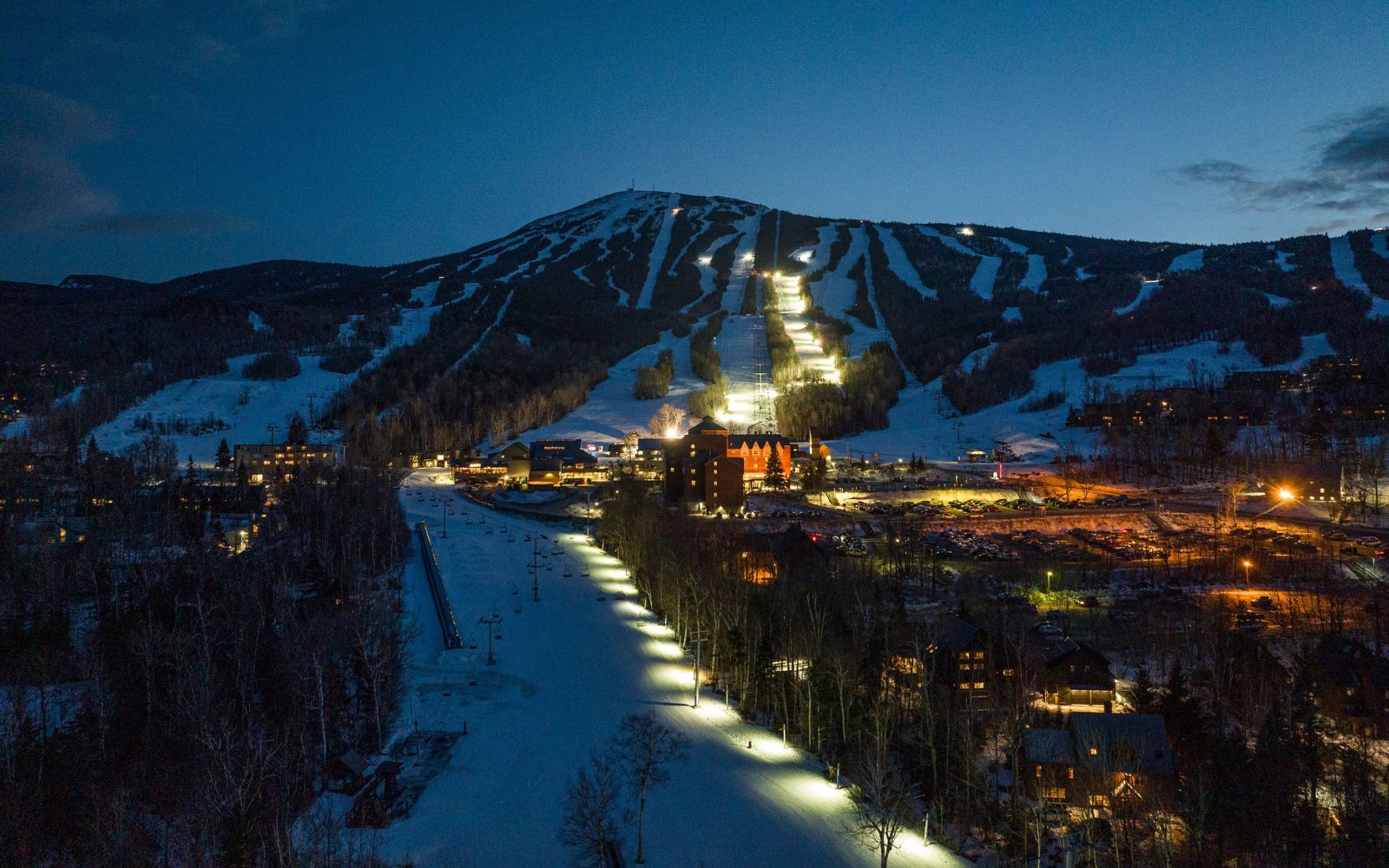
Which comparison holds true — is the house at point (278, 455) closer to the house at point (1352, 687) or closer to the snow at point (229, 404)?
the snow at point (229, 404)

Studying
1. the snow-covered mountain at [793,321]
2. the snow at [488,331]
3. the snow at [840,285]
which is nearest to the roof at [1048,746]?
the snow-covered mountain at [793,321]

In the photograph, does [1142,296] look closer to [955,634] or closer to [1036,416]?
[1036,416]

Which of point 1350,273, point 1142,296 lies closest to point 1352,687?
point 1142,296

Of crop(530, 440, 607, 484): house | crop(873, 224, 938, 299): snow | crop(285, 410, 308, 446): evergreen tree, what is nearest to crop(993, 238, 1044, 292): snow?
crop(873, 224, 938, 299): snow

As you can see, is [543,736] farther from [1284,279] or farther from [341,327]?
[1284,279]

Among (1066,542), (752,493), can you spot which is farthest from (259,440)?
(1066,542)
